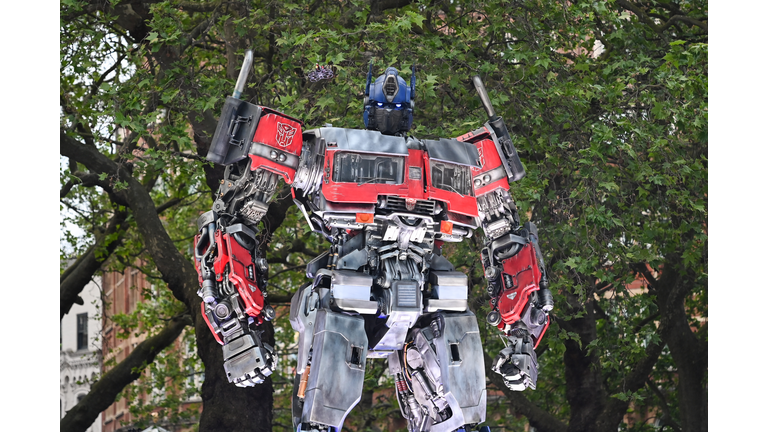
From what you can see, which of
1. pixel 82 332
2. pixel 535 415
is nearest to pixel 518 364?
pixel 535 415

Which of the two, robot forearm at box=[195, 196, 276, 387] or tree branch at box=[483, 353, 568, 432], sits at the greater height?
robot forearm at box=[195, 196, 276, 387]

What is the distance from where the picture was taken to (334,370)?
19.4 feet

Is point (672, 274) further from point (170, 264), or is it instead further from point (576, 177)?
point (170, 264)

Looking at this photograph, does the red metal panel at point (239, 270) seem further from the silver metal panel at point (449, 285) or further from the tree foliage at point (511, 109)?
the tree foliage at point (511, 109)

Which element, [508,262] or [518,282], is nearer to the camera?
[518,282]

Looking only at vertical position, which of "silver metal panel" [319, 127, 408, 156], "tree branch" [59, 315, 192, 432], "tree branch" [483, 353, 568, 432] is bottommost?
"tree branch" [483, 353, 568, 432]

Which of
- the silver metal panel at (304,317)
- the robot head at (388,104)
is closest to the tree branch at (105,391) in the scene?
the silver metal panel at (304,317)

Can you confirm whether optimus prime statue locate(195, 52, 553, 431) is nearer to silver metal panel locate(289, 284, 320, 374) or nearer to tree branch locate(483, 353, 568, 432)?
silver metal panel locate(289, 284, 320, 374)

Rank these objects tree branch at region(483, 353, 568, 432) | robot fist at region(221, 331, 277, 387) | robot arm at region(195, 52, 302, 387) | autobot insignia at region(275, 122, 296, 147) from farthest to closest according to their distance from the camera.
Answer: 1. tree branch at region(483, 353, 568, 432)
2. autobot insignia at region(275, 122, 296, 147)
3. robot arm at region(195, 52, 302, 387)
4. robot fist at region(221, 331, 277, 387)

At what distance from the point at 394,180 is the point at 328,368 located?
1287 mm

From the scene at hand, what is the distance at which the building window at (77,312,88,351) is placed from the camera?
31570 mm

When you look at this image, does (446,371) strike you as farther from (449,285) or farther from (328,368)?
(328,368)

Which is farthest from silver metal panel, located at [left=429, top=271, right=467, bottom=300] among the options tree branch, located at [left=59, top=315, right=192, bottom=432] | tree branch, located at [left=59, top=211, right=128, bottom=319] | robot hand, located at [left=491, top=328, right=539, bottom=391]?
tree branch, located at [left=59, top=211, right=128, bottom=319]

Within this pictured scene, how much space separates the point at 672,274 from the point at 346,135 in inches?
313
